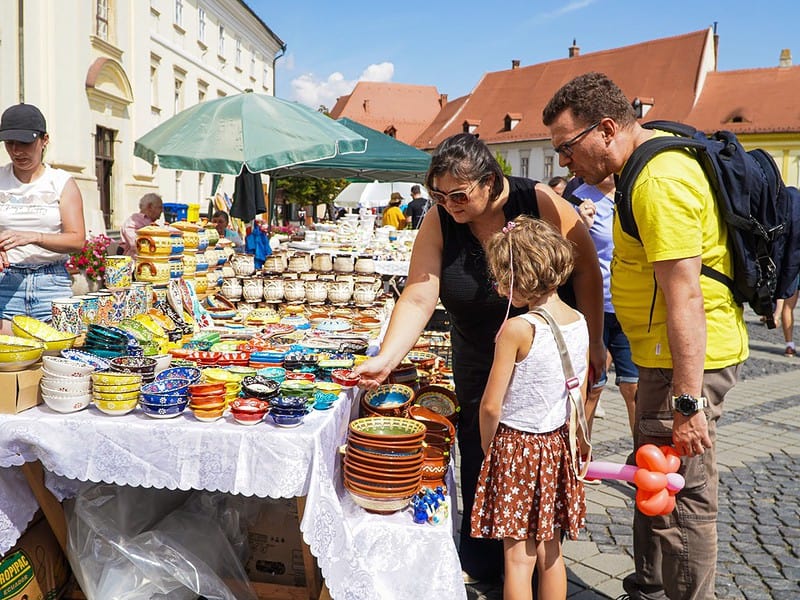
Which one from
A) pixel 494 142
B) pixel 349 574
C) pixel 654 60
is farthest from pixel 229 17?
pixel 349 574

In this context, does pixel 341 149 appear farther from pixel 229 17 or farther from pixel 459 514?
pixel 229 17

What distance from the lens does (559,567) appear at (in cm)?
234

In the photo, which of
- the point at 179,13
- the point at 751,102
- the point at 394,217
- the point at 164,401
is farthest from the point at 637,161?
the point at 751,102

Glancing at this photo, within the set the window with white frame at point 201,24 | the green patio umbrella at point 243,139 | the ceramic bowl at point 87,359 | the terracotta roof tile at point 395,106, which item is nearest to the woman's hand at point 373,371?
the ceramic bowl at point 87,359

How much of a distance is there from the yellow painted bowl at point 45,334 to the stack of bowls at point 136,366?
0.61 ft

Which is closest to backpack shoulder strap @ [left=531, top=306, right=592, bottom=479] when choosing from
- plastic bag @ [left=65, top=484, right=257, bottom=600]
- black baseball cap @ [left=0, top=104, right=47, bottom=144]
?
plastic bag @ [left=65, top=484, right=257, bottom=600]

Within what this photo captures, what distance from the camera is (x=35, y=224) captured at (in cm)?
330

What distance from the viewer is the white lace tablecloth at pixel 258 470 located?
2152 mm

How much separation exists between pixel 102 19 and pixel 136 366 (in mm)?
17229

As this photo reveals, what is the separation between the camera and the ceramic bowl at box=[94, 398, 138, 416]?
227 centimetres

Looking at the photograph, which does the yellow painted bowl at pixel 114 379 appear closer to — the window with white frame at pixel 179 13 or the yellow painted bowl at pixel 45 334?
the yellow painted bowl at pixel 45 334

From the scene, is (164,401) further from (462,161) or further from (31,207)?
(31,207)

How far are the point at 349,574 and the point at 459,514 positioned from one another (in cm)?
130

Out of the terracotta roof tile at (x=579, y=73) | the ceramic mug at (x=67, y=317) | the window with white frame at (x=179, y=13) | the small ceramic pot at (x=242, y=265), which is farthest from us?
the terracotta roof tile at (x=579, y=73)
